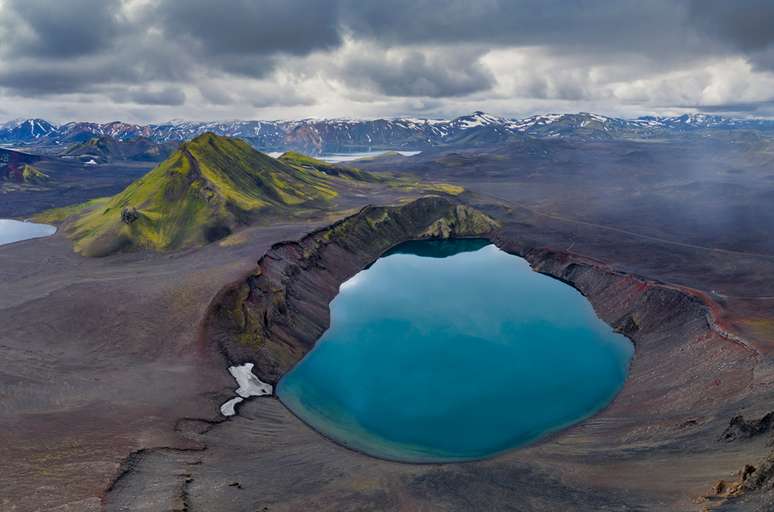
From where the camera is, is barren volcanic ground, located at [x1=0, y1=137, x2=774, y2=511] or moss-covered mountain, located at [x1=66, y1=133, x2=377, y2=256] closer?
barren volcanic ground, located at [x1=0, y1=137, x2=774, y2=511]

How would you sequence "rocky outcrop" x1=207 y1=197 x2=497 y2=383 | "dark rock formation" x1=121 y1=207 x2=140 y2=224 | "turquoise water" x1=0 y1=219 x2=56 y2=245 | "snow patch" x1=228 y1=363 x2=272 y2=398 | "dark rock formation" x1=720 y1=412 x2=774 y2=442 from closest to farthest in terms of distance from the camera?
1. "dark rock formation" x1=720 y1=412 x2=774 y2=442
2. "snow patch" x1=228 y1=363 x2=272 y2=398
3. "rocky outcrop" x1=207 y1=197 x2=497 y2=383
4. "dark rock formation" x1=121 y1=207 x2=140 y2=224
5. "turquoise water" x1=0 y1=219 x2=56 y2=245

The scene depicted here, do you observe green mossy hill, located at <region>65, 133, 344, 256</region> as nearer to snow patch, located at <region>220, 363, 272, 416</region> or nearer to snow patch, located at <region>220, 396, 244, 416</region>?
snow patch, located at <region>220, 363, 272, 416</region>

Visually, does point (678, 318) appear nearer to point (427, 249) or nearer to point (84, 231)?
point (427, 249)

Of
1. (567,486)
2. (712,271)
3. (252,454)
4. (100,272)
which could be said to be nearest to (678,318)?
(712,271)

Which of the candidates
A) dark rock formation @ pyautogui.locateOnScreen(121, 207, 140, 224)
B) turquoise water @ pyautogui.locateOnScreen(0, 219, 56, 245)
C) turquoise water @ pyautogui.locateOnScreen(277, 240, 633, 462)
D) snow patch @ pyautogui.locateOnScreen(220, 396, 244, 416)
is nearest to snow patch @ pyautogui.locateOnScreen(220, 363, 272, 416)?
snow patch @ pyautogui.locateOnScreen(220, 396, 244, 416)

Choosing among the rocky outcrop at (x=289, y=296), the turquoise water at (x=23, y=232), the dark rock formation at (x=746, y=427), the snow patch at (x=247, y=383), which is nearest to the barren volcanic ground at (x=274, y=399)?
the dark rock formation at (x=746, y=427)

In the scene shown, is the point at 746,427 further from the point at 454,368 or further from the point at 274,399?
the point at 274,399

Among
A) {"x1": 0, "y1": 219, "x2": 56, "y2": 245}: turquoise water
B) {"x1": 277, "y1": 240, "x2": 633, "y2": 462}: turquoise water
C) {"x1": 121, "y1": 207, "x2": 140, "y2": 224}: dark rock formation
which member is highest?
{"x1": 121, "y1": 207, "x2": 140, "y2": 224}: dark rock formation

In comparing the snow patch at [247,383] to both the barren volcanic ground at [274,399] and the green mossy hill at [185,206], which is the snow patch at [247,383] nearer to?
the barren volcanic ground at [274,399]
